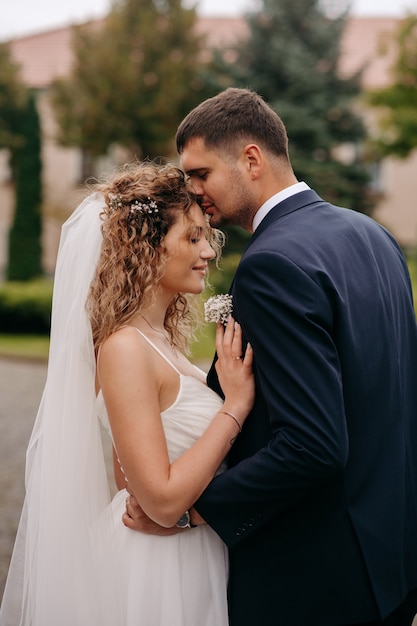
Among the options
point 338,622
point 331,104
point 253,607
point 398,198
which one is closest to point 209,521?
point 253,607

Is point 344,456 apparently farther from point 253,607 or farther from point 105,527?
point 105,527

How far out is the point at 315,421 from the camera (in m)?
2.04

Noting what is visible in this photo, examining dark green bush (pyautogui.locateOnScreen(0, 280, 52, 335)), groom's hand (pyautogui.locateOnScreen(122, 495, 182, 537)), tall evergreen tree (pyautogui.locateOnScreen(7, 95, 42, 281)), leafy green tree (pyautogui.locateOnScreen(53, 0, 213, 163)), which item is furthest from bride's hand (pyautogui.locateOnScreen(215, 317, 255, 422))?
tall evergreen tree (pyautogui.locateOnScreen(7, 95, 42, 281))

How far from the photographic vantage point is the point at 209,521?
2.31 meters

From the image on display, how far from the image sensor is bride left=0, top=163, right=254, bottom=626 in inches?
94.0

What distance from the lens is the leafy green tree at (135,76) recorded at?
21.3m

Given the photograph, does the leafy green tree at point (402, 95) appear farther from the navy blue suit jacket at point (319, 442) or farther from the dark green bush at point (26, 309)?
the navy blue suit jacket at point (319, 442)

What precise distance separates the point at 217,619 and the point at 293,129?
1798 centimetres

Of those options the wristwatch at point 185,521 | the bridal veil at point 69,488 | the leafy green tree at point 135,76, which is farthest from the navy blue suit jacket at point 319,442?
the leafy green tree at point 135,76

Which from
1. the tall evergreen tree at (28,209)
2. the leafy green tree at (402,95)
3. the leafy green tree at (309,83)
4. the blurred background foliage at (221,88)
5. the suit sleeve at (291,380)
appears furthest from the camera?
the tall evergreen tree at (28,209)

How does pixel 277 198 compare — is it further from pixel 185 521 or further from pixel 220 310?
pixel 185 521

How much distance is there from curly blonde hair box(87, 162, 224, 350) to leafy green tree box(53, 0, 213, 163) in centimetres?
1939

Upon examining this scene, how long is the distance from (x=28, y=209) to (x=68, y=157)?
3813mm

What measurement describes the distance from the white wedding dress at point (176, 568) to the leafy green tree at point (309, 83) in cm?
1719
